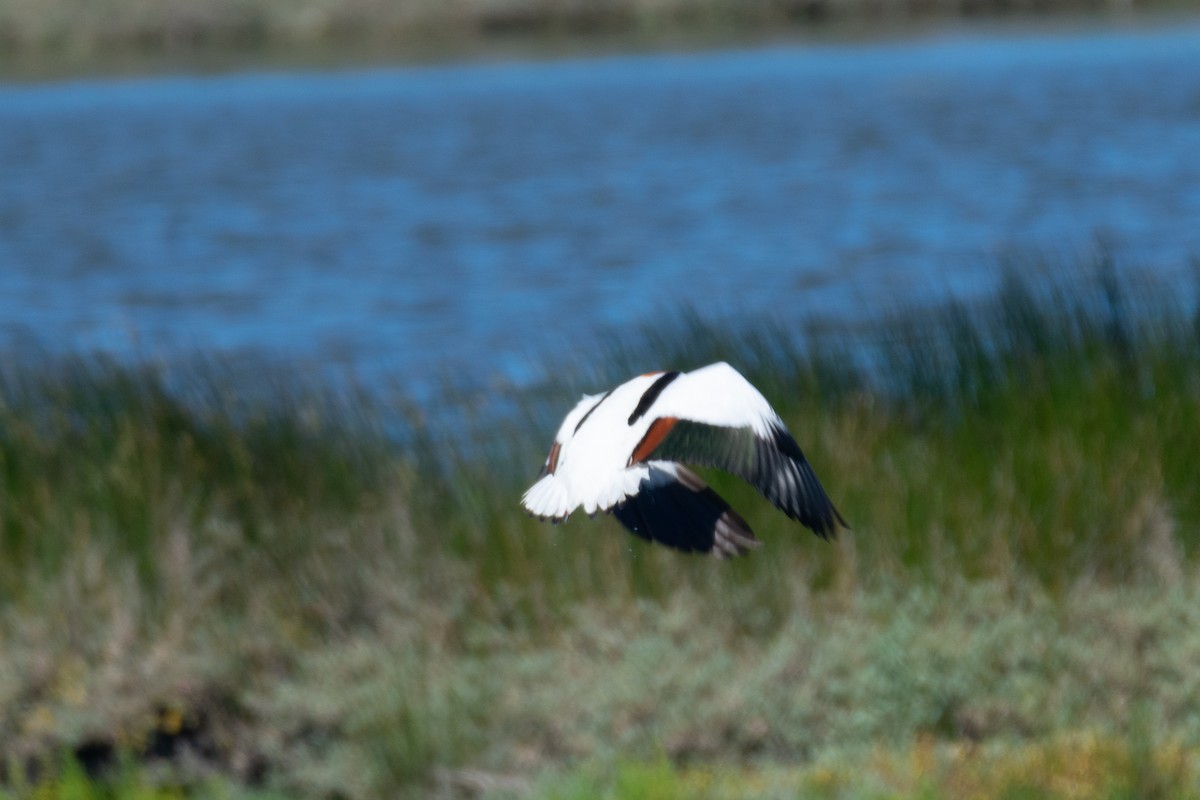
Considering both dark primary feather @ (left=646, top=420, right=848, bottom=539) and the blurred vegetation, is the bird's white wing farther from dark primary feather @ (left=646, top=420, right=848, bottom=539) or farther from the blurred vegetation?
the blurred vegetation

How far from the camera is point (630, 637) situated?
19.0 feet

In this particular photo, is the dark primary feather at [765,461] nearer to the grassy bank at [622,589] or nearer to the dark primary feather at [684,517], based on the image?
the dark primary feather at [684,517]

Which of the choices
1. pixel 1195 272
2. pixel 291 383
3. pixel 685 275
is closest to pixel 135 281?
pixel 685 275

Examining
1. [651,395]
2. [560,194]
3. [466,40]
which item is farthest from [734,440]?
[466,40]

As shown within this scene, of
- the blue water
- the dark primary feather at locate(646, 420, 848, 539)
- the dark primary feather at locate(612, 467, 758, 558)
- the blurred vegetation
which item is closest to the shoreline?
the blurred vegetation

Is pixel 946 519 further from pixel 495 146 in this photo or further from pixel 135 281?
pixel 495 146

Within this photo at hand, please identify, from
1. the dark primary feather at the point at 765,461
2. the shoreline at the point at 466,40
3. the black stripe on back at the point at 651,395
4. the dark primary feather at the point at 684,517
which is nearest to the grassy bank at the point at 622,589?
the dark primary feather at the point at 684,517

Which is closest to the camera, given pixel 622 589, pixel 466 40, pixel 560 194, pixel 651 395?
pixel 651 395

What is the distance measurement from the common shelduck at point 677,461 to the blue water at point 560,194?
4.57 m

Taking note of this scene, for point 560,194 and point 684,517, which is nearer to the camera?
point 684,517

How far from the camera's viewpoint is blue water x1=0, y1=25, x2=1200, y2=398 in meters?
14.8

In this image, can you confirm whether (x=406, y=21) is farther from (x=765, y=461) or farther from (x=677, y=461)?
(x=765, y=461)

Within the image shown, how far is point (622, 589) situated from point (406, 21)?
35.3m

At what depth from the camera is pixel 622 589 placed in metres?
6.06
